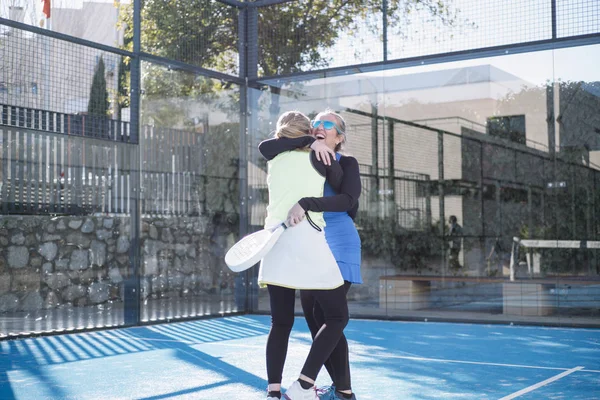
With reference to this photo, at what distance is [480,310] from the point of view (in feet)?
29.8

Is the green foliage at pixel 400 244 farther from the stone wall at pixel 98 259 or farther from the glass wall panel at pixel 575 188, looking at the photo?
the stone wall at pixel 98 259

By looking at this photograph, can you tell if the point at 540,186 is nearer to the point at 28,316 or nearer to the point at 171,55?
the point at 171,55

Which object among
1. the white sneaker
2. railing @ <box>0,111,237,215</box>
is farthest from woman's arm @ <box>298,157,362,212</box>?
railing @ <box>0,111,237,215</box>

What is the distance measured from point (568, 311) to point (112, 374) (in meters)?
5.00

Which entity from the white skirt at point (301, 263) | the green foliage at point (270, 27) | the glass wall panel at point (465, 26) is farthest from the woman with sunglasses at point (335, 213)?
the green foliage at point (270, 27)

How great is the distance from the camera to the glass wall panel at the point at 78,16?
7867 millimetres

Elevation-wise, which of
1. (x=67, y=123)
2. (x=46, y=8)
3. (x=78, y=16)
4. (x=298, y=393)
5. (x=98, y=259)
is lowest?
(x=298, y=393)

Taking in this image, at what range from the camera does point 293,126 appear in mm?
4109

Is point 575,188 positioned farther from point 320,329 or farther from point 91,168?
point 320,329

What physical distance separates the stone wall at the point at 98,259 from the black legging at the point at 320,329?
4413mm

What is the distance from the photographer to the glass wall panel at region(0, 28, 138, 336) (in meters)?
7.64

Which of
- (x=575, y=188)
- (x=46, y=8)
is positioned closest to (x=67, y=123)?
(x=46, y=8)

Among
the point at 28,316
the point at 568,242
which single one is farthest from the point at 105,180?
the point at 568,242

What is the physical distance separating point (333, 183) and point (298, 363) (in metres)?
2.42
